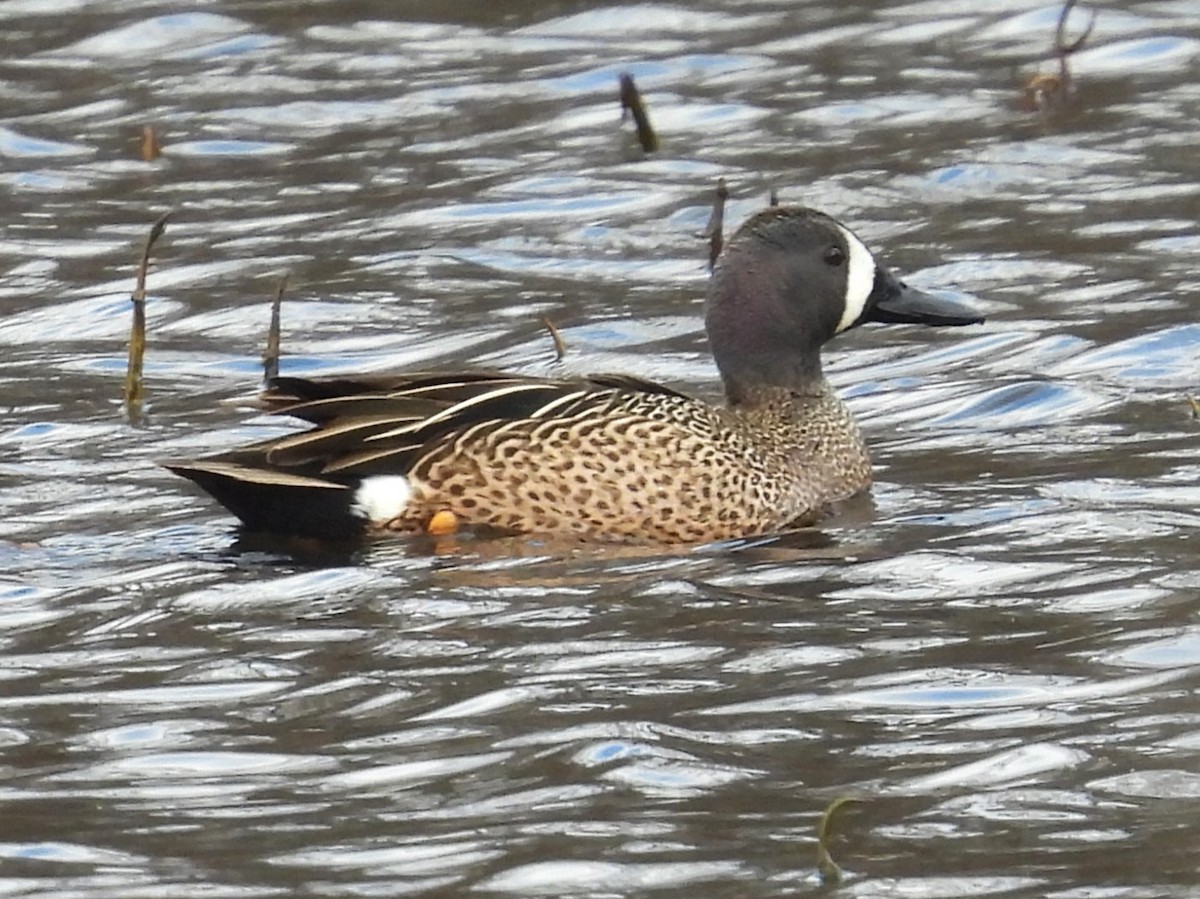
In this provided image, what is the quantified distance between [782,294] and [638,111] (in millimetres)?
3373

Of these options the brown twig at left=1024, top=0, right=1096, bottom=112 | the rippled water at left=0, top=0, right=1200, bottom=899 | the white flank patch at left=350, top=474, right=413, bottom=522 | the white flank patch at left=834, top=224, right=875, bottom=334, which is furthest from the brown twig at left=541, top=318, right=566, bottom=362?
the brown twig at left=1024, top=0, right=1096, bottom=112

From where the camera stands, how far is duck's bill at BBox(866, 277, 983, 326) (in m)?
8.76

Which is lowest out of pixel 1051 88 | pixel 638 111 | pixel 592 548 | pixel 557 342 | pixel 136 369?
pixel 592 548

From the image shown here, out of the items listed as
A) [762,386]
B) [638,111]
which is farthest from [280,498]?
[638,111]

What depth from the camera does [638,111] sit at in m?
11.8

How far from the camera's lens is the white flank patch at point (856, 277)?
8.66 metres

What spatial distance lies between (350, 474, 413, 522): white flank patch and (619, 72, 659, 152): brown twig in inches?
159

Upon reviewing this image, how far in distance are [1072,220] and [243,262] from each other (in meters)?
3.09

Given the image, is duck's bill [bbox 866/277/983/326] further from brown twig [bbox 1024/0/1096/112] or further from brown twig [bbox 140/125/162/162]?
brown twig [bbox 140/125/162/162]

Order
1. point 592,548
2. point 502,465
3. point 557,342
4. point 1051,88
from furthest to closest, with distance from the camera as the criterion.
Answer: point 1051,88, point 557,342, point 502,465, point 592,548

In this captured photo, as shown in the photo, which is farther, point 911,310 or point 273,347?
point 273,347

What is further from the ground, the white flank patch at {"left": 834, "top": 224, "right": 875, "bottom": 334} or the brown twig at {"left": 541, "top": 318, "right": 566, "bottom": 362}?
the white flank patch at {"left": 834, "top": 224, "right": 875, "bottom": 334}

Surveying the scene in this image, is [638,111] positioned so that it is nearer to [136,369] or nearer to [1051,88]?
[1051,88]

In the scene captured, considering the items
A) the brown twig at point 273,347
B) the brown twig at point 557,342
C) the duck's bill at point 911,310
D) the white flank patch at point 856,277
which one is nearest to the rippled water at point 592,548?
the brown twig at point 557,342
